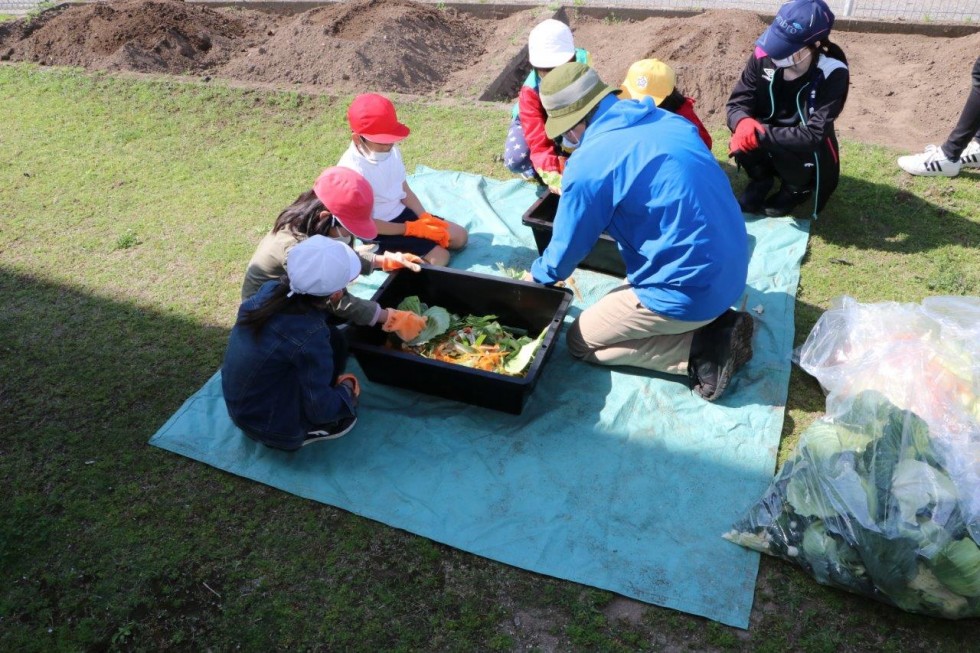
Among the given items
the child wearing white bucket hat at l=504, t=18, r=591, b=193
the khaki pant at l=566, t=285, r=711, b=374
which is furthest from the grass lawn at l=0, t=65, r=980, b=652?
the khaki pant at l=566, t=285, r=711, b=374

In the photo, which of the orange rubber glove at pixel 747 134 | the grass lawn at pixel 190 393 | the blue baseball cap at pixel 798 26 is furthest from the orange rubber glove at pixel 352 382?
the blue baseball cap at pixel 798 26

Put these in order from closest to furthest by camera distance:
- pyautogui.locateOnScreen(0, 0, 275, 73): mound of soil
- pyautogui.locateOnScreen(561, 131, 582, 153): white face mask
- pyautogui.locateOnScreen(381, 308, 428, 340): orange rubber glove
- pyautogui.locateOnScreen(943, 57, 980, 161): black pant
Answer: pyautogui.locateOnScreen(561, 131, 582, 153): white face mask, pyautogui.locateOnScreen(381, 308, 428, 340): orange rubber glove, pyautogui.locateOnScreen(943, 57, 980, 161): black pant, pyautogui.locateOnScreen(0, 0, 275, 73): mound of soil

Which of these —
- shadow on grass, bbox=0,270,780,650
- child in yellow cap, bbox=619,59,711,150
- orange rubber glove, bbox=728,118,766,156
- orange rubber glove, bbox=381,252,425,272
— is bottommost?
shadow on grass, bbox=0,270,780,650

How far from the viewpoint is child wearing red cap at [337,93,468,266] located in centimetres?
375

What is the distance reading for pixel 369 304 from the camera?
3266 mm

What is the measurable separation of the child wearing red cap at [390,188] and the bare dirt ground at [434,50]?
2.40 m

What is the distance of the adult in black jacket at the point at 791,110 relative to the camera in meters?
3.86

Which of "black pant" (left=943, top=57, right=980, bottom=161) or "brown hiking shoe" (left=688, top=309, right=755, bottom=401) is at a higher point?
"black pant" (left=943, top=57, right=980, bottom=161)

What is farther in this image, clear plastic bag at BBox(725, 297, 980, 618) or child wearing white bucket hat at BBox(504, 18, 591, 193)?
child wearing white bucket hat at BBox(504, 18, 591, 193)

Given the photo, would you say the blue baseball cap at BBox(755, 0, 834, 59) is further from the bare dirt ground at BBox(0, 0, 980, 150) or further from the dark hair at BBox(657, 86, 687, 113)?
the bare dirt ground at BBox(0, 0, 980, 150)

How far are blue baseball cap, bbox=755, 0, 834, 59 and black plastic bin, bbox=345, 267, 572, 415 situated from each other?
1.96m

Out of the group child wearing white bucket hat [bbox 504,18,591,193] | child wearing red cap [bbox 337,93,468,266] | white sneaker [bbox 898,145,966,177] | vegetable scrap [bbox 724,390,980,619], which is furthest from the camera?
white sneaker [bbox 898,145,966,177]

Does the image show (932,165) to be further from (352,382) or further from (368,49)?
(368,49)

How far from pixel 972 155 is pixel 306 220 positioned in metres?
4.50
